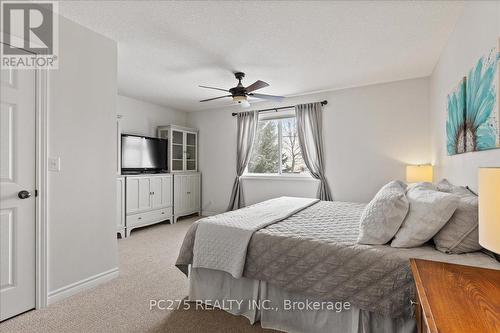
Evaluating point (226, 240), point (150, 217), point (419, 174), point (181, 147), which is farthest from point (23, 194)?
point (419, 174)

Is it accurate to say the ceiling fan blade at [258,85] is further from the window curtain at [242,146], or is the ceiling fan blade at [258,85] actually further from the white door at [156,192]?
the white door at [156,192]

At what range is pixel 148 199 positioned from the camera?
4641 millimetres

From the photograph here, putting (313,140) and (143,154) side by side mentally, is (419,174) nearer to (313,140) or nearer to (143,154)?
(313,140)

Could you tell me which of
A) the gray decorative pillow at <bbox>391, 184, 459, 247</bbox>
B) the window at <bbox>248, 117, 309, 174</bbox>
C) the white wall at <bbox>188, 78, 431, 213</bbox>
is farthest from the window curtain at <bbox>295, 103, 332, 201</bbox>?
the gray decorative pillow at <bbox>391, 184, 459, 247</bbox>

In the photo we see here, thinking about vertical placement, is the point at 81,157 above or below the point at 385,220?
above

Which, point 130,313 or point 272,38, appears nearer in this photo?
point 130,313

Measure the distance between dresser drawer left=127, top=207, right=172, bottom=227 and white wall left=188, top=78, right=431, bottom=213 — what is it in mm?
1942

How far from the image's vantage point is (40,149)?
213cm

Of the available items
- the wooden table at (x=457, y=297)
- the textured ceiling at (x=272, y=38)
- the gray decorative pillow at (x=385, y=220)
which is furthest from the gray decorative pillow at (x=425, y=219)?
the textured ceiling at (x=272, y=38)

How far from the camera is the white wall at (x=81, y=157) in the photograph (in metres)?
2.22

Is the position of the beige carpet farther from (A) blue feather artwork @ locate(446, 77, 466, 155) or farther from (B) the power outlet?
(A) blue feather artwork @ locate(446, 77, 466, 155)

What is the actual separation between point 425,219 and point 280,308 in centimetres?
117

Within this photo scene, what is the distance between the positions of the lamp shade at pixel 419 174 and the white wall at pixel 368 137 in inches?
17.9

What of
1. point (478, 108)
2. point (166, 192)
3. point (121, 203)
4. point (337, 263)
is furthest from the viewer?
point (166, 192)
